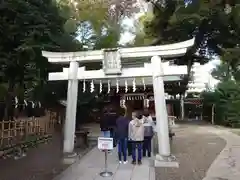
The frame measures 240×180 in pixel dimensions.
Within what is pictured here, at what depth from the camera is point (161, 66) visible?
1137cm

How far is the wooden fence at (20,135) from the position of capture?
1212 cm

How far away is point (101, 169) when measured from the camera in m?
9.83

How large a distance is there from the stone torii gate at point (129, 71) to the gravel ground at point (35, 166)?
879 millimetres

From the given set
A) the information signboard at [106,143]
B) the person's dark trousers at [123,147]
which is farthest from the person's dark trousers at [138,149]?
the information signboard at [106,143]

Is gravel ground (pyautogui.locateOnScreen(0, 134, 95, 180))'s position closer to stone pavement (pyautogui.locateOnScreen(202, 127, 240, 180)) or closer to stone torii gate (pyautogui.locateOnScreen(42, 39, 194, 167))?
stone torii gate (pyautogui.locateOnScreen(42, 39, 194, 167))

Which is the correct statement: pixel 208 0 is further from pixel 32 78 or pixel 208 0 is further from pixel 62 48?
pixel 32 78

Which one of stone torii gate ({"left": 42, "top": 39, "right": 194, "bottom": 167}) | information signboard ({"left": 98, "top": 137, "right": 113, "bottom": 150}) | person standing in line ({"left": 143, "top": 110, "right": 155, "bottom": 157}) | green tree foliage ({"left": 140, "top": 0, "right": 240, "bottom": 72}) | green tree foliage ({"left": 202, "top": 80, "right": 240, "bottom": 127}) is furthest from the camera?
green tree foliage ({"left": 202, "top": 80, "right": 240, "bottom": 127})

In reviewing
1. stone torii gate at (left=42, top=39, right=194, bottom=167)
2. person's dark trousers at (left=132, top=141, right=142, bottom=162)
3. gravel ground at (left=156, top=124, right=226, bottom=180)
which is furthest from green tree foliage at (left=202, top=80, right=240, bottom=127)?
person's dark trousers at (left=132, top=141, right=142, bottom=162)

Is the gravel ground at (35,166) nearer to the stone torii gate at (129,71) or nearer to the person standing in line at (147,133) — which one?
the stone torii gate at (129,71)

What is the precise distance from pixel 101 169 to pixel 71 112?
2.73 metres

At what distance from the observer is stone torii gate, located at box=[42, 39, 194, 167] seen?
1102cm

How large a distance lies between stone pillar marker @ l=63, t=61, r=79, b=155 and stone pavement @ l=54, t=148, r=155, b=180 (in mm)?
693

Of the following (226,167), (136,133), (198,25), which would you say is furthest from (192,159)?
(198,25)

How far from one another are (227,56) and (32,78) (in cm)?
860
